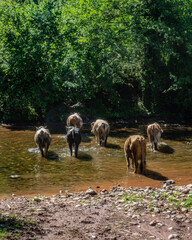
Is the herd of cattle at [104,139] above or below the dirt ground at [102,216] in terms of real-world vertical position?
above

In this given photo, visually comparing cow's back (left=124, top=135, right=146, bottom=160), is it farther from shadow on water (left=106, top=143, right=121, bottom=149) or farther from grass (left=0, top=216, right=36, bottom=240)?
grass (left=0, top=216, right=36, bottom=240)

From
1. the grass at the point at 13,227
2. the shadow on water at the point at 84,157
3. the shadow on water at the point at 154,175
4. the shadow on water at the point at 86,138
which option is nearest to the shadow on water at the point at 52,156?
the shadow on water at the point at 84,157

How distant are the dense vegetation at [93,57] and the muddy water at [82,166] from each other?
5.90m

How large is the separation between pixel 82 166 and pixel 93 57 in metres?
12.5

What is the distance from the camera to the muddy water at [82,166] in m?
10.1

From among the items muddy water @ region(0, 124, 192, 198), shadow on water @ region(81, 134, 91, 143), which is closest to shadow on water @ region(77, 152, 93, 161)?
muddy water @ region(0, 124, 192, 198)

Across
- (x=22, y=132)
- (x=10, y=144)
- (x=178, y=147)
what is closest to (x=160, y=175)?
(x=178, y=147)

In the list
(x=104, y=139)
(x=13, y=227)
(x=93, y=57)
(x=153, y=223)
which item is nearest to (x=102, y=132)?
(x=104, y=139)

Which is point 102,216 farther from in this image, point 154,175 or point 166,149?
point 166,149

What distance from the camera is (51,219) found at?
21.2ft

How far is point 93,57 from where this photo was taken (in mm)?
23266

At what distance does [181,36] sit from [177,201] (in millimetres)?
17477

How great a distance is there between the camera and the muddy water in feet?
33.2

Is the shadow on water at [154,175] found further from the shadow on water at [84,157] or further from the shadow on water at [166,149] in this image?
the shadow on water at [166,149]
